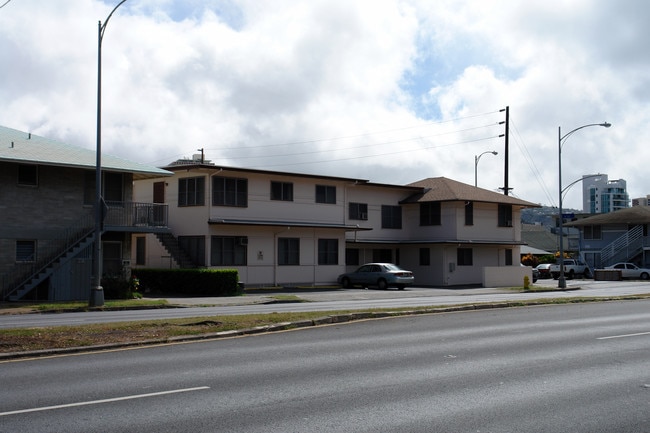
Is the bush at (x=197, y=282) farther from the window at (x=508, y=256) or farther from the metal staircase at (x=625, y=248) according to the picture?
the metal staircase at (x=625, y=248)

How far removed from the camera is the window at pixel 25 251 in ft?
96.1

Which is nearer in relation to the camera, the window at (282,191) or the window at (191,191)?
the window at (191,191)

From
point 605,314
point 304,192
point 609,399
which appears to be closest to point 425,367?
point 609,399

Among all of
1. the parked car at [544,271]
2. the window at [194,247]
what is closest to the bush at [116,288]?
the window at [194,247]

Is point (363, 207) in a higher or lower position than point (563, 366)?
higher

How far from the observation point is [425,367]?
10.9m

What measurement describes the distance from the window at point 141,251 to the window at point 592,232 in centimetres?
4747

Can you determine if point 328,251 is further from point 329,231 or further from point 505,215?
point 505,215

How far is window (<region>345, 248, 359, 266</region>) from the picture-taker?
157ft

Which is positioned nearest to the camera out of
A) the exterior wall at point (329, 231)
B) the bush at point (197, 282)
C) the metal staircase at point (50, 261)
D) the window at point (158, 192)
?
the metal staircase at point (50, 261)

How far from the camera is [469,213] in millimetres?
48875

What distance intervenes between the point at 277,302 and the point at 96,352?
56.3ft

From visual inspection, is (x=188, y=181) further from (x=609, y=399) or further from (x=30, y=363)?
(x=609, y=399)

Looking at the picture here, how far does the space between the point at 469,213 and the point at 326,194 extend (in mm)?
11268
